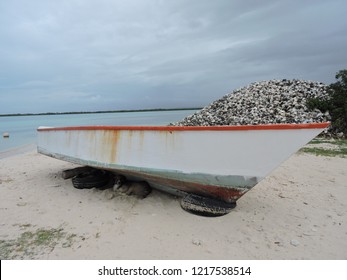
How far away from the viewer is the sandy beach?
121 inches

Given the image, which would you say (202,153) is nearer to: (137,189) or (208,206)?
(208,206)

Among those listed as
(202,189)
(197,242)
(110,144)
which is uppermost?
(110,144)

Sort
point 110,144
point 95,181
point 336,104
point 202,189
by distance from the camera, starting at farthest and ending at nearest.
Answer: point 336,104 < point 95,181 < point 110,144 < point 202,189

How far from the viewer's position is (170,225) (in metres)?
3.64

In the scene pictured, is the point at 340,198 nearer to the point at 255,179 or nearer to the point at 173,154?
the point at 255,179

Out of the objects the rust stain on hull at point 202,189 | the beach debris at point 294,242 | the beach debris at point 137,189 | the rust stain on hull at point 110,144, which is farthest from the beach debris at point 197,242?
the rust stain on hull at point 110,144

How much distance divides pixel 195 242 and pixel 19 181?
4602mm

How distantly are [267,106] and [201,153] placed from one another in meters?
10.6

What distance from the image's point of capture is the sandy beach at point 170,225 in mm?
3066

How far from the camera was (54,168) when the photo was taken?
7.25 metres

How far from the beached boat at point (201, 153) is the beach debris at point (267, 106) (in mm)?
8537

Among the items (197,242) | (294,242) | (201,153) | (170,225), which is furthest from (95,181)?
(294,242)

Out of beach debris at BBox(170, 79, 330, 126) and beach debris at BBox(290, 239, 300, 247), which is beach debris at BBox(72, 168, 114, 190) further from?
beach debris at BBox(170, 79, 330, 126)

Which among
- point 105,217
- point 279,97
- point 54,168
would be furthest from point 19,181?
point 279,97
